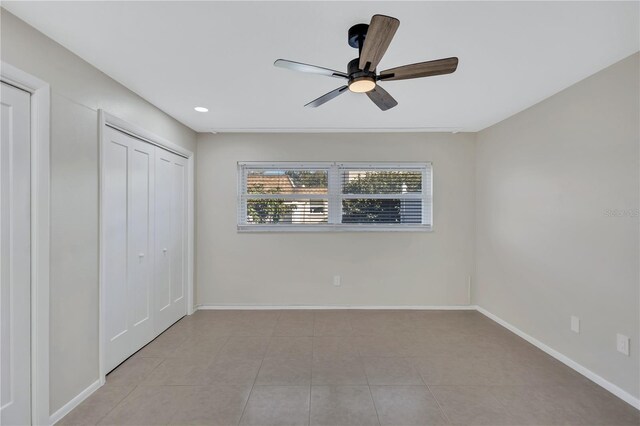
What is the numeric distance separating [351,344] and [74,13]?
3.26 metres

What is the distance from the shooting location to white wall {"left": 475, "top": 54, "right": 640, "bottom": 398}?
80.0 inches

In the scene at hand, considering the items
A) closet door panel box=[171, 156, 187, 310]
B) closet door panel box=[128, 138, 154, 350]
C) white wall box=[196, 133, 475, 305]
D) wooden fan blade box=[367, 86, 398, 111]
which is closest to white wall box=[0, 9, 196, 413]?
closet door panel box=[128, 138, 154, 350]

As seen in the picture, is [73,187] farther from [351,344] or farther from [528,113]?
[528,113]

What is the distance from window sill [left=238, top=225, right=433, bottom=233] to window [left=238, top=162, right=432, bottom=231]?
4 cm

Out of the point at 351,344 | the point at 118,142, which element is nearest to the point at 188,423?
the point at 351,344

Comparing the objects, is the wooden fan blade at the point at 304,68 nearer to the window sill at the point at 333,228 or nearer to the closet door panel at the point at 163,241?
the closet door panel at the point at 163,241

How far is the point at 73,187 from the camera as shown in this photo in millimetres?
1952

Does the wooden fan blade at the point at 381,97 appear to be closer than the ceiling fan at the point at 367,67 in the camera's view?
No

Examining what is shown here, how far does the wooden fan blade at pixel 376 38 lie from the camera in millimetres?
1261

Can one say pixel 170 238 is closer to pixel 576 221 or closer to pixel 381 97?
pixel 381 97

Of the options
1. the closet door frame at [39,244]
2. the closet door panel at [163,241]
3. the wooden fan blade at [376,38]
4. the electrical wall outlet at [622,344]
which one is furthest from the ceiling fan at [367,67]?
the electrical wall outlet at [622,344]

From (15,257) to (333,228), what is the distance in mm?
3029

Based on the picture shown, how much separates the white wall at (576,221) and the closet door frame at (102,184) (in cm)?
385

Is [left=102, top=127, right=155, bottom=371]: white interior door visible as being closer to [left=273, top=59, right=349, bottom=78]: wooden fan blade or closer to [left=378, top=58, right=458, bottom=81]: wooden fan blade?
[left=273, top=59, right=349, bottom=78]: wooden fan blade
